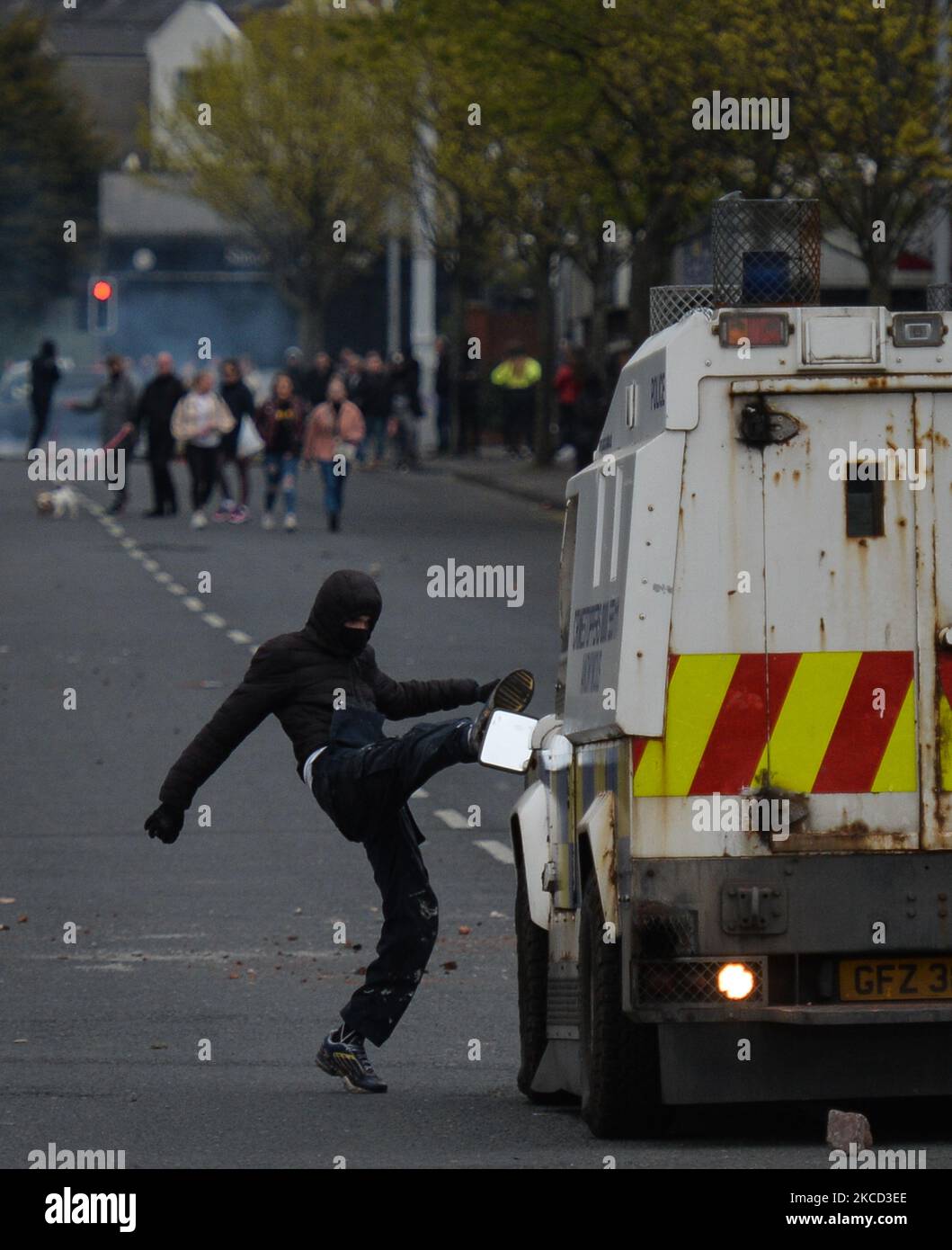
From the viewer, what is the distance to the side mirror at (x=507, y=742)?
791 centimetres

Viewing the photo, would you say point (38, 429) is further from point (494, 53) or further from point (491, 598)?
point (491, 598)

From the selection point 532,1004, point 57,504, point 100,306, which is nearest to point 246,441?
point 57,504

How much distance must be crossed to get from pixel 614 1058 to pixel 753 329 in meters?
1.88

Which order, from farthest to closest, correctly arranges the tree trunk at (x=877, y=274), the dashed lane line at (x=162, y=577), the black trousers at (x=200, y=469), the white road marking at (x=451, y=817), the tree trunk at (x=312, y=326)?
the tree trunk at (x=312, y=326) < the black trousers at (x=200, y=469) < the tree trunk at (x=877, y=274) < the dashed lane line at (x=162, y=577) < the white road marking at (x=451, y=817)

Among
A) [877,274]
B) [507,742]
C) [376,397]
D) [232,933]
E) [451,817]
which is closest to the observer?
[507,742]

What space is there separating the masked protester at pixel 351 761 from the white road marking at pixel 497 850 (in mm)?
5361

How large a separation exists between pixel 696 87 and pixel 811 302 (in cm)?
2299

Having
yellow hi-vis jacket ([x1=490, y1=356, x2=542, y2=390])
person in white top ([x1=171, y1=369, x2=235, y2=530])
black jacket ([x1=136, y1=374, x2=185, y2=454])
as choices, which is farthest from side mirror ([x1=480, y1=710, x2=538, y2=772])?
yellow hi-vis jacket ([x1=490, y1=356, x2=542, y2=390])

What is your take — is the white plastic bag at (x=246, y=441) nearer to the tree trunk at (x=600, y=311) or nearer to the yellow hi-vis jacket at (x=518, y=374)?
the tree trunk at (x=600, y=311)

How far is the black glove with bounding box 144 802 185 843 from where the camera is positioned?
340 inches

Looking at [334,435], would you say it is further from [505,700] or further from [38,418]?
[505,700]

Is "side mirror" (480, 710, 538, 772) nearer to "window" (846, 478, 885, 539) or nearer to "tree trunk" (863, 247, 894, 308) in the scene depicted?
"window" (846, 478, 885, 539)

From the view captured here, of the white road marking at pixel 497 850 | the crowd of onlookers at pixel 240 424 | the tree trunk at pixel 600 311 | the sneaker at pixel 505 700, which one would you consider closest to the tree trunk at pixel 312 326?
the crowd of onlookers at pixel 240 424

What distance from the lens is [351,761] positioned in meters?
8.44
